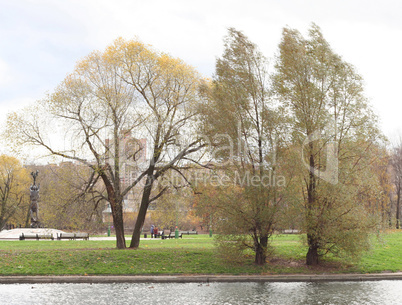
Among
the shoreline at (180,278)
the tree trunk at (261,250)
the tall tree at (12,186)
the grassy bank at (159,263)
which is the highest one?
the tall tree at (12,186)

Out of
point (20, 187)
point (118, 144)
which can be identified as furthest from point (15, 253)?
point (20, 187)

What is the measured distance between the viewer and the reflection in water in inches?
503

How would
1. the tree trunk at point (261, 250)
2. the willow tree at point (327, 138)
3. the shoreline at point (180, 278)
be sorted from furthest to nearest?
the tree trunk at point (261, 250) → the willow tree at point (327, 138) → the shoreline at point (180, 278)

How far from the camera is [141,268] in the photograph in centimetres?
1912

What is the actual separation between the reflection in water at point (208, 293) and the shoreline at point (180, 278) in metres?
0.68

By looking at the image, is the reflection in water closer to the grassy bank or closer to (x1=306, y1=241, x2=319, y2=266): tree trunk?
→ the grassy bank

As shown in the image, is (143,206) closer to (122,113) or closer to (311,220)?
(122,113)

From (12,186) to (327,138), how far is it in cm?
5942

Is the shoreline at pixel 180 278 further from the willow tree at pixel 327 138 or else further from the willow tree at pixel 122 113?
the willow tree at pixel 122 113

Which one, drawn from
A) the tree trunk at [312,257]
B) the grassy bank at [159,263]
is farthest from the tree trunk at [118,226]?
the tree trunk at [312,257]

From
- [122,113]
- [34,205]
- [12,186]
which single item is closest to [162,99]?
[122,113]

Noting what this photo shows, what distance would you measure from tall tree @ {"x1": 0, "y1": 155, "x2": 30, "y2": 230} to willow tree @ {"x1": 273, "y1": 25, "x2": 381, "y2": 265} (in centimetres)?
5364

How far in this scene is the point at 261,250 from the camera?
1975 centimetres

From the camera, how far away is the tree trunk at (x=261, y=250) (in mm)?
19656
